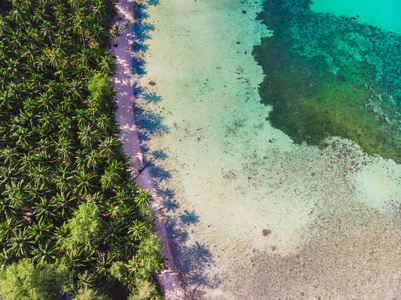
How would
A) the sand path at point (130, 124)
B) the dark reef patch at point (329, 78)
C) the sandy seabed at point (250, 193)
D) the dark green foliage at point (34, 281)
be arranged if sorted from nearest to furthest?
the dark green foliage at point (34, 281)
the sand path at point (130, 124)
the sandy seabed at point (250, 193)
the dark reef patch at point (329, 78)

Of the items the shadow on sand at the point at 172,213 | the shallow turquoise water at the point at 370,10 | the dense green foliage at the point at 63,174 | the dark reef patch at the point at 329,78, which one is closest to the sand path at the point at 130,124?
the shadow on sand at the point at 172,213

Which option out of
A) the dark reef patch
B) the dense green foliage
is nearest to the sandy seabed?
the dark reef patch

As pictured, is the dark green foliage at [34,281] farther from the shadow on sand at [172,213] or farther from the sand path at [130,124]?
the shadow on sand at [172,213]

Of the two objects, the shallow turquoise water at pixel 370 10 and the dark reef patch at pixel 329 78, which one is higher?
the shallow turquoise water at pixel 370 10

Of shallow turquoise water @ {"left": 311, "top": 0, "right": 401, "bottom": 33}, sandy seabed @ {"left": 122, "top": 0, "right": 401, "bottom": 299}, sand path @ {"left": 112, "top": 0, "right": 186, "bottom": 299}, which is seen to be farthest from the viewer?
shallow turquoise water @ {"left": 311, "top": 0, "right": 401, "bottom": 33}

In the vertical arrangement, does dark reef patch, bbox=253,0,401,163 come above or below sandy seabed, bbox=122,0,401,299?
above

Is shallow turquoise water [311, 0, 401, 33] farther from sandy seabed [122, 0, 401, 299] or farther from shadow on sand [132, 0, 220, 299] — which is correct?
shadow on sand [132, 0, 220, 299]
